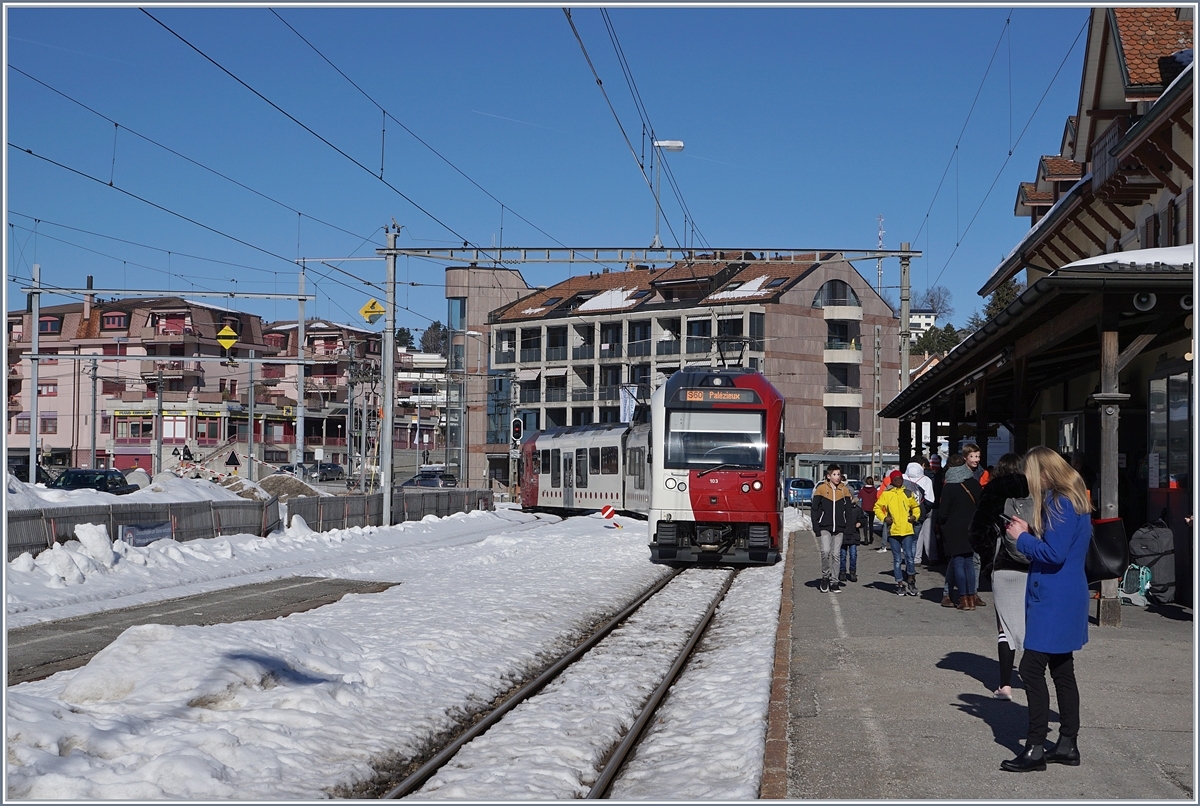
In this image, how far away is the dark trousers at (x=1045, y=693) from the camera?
23.4ft

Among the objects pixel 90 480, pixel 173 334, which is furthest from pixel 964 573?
pixel 173 334

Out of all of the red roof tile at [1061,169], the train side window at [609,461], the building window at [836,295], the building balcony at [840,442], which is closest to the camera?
the red roof tile at [1061,169]

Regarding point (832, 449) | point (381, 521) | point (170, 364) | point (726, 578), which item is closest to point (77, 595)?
Result: point (726, 578)

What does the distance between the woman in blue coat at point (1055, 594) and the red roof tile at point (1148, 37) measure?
16796 millimetres

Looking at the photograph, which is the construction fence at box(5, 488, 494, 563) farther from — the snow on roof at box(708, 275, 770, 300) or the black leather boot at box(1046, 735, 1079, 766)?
the snow on roof at box(708, 275, 770, 300)

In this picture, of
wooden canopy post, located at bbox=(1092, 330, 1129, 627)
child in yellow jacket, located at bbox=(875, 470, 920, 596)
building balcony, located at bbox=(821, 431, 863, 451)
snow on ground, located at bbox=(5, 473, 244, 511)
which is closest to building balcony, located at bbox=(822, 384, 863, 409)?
building balcony, located at bbox=(821, 431, 863, 451)

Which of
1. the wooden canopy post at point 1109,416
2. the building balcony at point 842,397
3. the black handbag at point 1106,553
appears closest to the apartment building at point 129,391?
the building balcony at point 842,397

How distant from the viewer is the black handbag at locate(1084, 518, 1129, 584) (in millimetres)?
7371

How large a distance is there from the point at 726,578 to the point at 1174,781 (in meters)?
15.3

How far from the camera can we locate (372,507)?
35562mm

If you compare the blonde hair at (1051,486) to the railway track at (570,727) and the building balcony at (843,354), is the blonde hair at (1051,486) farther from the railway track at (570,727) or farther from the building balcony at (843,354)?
the building balcony at (843,354)

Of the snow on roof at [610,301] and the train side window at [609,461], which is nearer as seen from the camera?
the train side window at [609,461]

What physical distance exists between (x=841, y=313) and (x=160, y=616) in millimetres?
66951

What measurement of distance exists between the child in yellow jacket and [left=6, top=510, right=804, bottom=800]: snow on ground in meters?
1.89
